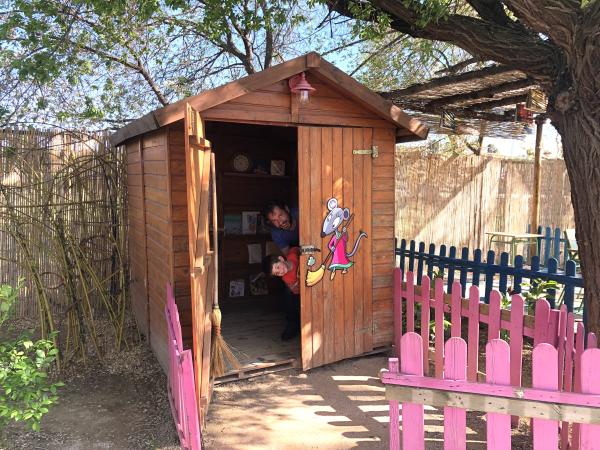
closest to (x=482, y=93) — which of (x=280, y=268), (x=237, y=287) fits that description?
(x=280, y=268)

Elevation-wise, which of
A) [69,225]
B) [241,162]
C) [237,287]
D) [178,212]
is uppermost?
[241,162]

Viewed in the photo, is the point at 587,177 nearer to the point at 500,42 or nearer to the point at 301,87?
the point at 500,42

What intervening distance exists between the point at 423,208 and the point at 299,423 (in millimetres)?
8256

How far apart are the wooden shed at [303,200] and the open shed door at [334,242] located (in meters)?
0.01

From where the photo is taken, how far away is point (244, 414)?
430cm

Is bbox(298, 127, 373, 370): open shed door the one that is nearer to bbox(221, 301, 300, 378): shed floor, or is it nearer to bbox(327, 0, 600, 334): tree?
bbox(221, 301, 300, 378): shed floor

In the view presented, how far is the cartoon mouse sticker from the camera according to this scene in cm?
505

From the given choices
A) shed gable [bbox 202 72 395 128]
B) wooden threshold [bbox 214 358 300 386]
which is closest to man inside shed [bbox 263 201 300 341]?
wooden threshold [bbox 214 358 300 386]

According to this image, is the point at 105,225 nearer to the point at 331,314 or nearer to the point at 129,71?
the point at 331,314

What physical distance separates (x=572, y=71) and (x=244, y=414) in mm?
3851

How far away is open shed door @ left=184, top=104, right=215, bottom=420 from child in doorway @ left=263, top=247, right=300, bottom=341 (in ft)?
4.13

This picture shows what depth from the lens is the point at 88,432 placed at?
406 cm

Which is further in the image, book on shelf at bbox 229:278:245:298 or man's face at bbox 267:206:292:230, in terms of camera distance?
book on shelf at bbox 229:278:245:298

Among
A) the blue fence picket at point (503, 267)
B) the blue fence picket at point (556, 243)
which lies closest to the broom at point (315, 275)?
the blue fence picket at point (503, 267)
